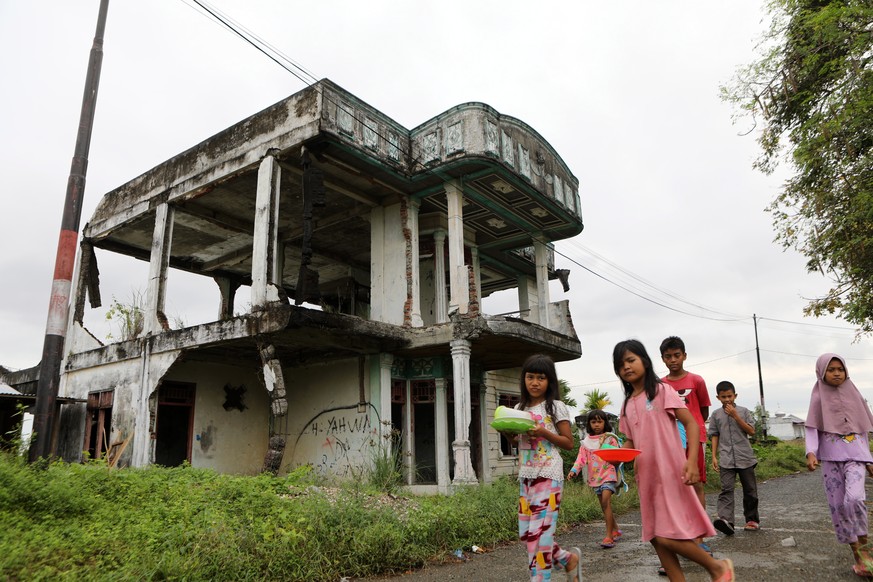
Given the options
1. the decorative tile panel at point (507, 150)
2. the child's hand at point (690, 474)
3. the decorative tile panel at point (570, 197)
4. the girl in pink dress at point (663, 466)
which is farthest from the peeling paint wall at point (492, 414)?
the child's hand at point (690, 474)

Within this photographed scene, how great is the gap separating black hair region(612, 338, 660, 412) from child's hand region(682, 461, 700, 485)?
0.48 meters

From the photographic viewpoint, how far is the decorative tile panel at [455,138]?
1168 centimetres

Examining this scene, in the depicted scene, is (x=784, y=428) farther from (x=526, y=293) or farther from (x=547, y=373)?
(x=547, y=373)

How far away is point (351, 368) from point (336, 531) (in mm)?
7310

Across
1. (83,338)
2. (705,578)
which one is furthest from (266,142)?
(705,578)

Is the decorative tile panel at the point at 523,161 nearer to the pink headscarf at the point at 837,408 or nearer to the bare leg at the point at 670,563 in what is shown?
the pink headscarf at the point at 837,408

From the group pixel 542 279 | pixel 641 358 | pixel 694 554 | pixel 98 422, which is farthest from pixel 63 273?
pixel 542 279

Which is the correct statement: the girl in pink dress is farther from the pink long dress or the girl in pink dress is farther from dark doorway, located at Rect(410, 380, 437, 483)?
dark doorway, located at Rect(410, 380, 437, 483)

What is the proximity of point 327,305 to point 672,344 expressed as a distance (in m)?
9.52

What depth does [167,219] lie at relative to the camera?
13289 millimetres

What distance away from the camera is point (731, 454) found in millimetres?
6484

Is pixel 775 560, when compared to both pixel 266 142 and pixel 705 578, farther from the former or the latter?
pixel 266 142

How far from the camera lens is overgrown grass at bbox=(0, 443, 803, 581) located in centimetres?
459

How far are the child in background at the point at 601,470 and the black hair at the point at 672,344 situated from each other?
1356mm
